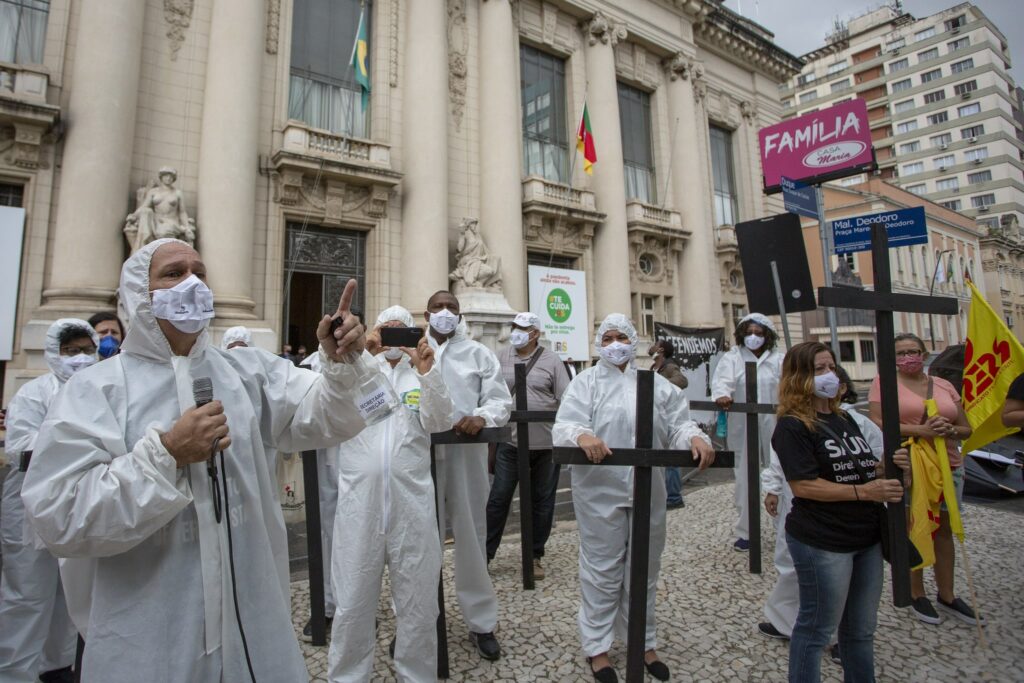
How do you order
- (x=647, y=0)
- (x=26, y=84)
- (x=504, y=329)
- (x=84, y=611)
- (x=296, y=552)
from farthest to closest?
(x=647, y=0), (x=504, y=329), (x=26, y=84), (x=296, y=552), (x=84, y=611)

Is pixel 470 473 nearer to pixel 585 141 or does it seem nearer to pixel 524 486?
pixel 524 486

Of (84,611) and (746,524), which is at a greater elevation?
(84,611)

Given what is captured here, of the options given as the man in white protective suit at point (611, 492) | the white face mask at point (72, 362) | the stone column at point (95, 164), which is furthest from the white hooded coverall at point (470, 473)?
the stone column at point (95, 164)

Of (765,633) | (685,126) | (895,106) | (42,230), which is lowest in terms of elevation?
(765,633)

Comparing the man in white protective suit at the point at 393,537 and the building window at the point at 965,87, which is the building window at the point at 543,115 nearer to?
the man in white protective suit at the point at 393,537

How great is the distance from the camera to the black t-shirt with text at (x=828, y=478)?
8.27 feet

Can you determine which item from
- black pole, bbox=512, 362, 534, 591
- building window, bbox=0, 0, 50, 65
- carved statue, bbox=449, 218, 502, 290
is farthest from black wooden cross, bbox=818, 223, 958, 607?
building window, bbox=0, 0, 50, 65

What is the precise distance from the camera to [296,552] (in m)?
4.94

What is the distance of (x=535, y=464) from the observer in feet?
16.0

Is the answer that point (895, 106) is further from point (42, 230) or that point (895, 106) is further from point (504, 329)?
point (42, 230)

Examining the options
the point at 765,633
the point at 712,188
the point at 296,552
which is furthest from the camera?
the point at 712,188

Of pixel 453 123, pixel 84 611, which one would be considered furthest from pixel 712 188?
pixel 84 611

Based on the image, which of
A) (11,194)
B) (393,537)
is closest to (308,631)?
(393,537)

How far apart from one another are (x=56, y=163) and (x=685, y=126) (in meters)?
16.8
